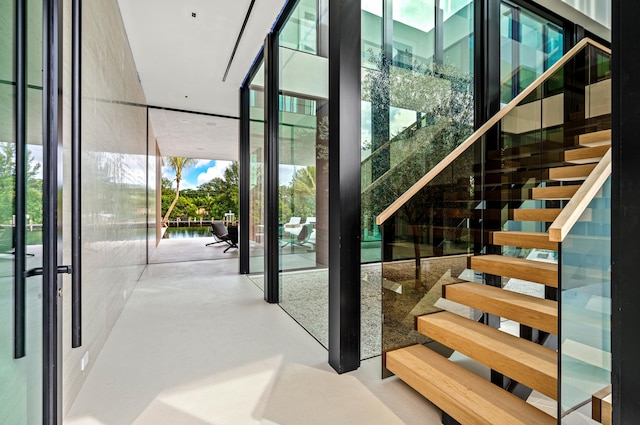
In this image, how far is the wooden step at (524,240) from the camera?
2328 millimetres

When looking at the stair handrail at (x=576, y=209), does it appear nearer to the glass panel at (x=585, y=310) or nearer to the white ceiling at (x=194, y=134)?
the glass panel at (x=585, y=310)

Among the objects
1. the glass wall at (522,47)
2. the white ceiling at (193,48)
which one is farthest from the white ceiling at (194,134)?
the glass wall at (522,47)

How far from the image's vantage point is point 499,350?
1.81 m

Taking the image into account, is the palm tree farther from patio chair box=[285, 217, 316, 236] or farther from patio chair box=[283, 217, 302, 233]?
patio chair box=[285, 217, 316, 236]

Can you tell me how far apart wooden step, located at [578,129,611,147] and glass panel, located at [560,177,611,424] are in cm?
227

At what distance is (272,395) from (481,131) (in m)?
2.75

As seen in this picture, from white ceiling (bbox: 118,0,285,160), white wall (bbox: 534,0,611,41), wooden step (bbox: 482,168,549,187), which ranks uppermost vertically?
white wall (bbox: 534,0,611,41)

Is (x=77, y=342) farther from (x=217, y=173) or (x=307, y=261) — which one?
(x=217, y=173)

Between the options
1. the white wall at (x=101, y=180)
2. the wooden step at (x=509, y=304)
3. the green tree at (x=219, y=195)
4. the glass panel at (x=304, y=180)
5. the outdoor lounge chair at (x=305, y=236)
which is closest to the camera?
the wooden step at (x=509, y=304)

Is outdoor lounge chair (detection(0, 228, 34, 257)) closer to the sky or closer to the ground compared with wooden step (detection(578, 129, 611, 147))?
closer to the ground

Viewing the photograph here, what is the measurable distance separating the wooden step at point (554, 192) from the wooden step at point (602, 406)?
5.59 feet

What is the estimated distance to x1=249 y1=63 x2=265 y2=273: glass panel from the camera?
489cm

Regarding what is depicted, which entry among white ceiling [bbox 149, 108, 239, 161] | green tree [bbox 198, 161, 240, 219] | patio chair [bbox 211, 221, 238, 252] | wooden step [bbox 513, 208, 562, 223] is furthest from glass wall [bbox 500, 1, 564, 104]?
green tree [bbox 198, 161, 240, 219]

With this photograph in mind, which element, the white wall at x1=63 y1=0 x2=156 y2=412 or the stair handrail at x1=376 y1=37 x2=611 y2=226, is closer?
the white wall at x1=63 y1=0 x2=156 y2=412
